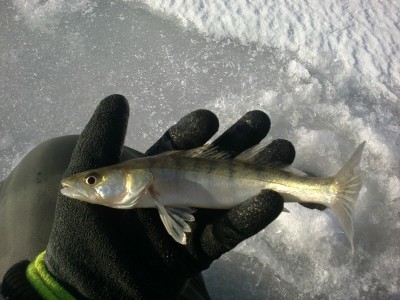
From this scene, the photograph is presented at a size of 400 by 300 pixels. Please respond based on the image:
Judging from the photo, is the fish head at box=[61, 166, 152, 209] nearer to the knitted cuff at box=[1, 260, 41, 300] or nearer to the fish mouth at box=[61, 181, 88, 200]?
the fish mouth at box=[61, 181, 88, 200]

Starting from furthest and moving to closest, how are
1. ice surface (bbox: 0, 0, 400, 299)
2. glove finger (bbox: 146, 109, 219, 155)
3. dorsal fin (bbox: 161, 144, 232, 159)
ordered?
ice surface (bbox: 0, 0, 400, 299)
glove finger (bbox: 146, 109, 219, 155)
dorsal fin (bbox: 161, 144, 232, 159)

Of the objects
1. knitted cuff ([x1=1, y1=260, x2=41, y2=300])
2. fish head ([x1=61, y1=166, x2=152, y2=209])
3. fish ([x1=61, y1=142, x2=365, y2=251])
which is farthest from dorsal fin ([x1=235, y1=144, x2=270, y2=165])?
knitted cuff ([x1=1, y1=260, x2=41, y2=300])

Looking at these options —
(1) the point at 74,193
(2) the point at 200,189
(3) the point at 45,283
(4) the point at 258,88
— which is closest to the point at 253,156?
(2) the point at 200,189

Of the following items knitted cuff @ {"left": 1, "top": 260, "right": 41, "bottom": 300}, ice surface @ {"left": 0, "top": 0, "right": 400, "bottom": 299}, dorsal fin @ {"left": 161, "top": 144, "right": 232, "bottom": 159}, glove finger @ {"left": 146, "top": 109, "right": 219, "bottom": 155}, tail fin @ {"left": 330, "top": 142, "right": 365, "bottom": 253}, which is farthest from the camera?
ice surface @ {"left": 0, "top": 0, "right": 400, "bottom": 299}

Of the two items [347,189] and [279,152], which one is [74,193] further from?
[347,189]

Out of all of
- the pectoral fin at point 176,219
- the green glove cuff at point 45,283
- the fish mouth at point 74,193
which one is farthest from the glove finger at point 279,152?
the green glove cuff at point 45,283
